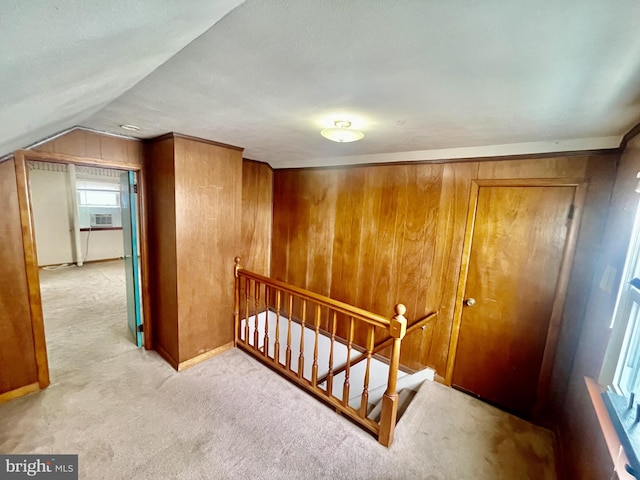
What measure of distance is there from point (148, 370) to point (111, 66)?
2602 mm

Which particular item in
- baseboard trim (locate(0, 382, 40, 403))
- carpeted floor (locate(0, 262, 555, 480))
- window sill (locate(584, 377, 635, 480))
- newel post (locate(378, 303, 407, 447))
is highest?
window sill (locate(584, 377, 635, 480))

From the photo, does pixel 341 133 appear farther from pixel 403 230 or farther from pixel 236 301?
pixel 236 301

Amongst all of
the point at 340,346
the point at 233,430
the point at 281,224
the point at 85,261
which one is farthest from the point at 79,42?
the point at 85,261

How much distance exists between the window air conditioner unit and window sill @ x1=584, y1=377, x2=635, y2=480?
8.53 m

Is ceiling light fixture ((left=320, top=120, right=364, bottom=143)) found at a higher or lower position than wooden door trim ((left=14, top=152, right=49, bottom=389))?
higher

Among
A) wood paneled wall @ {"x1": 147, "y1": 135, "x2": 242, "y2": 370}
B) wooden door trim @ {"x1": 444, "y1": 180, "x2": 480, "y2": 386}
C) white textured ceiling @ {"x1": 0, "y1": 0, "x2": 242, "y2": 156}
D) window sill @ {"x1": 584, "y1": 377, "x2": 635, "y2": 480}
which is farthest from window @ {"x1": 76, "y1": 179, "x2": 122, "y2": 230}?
window sill @ {"x1": 584, "y1": 377, "x2": 635, "y2": 480}

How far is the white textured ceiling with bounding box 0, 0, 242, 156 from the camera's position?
0.48 m

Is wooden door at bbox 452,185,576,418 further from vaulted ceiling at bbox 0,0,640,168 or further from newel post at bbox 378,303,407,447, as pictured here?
newel post at bbox 378,303,407,447

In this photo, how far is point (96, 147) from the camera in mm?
2268

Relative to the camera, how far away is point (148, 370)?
99.4 inches

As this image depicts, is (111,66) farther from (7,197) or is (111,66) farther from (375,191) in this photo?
(375,191)

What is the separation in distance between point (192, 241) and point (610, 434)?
9.50 ft

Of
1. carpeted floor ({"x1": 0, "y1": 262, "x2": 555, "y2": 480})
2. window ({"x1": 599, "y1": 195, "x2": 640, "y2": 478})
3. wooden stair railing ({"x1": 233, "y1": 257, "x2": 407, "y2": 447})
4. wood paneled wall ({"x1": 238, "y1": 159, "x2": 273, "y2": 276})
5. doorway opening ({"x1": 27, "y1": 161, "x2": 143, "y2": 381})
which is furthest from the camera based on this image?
wood paneled wall ({"x1": 238, "y1": 159, "x2": 273, "y2": 276})

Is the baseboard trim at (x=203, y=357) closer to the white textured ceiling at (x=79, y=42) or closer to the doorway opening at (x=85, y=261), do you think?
the doorway opening at (x=85, y=261)
